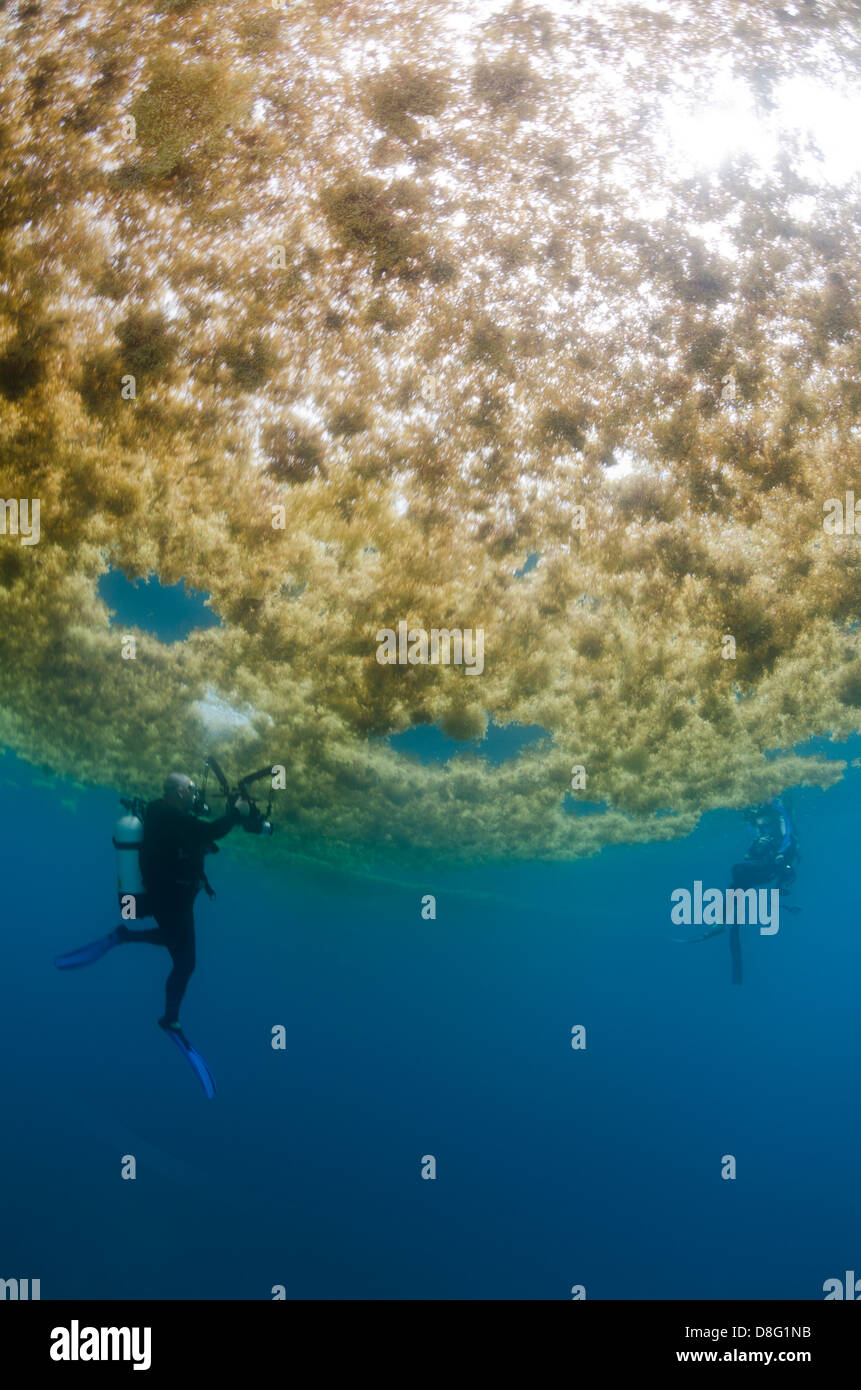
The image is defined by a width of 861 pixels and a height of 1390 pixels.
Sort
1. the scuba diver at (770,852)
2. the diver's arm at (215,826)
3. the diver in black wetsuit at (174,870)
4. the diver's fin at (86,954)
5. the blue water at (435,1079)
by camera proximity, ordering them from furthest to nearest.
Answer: the blue water at (435,1079)
the scuba diver at (770,852)
the diver's fin at (86,954)
the diver in black wetsuit at (174,870)
the diver's arm at (215,826)

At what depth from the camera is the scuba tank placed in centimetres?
588

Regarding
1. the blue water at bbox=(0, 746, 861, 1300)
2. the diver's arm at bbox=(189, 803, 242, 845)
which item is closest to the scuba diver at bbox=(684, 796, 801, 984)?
the blue water at bbox=(0, 746, 861, 1300)

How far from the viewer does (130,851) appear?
5953 mm

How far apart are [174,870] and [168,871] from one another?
6cm

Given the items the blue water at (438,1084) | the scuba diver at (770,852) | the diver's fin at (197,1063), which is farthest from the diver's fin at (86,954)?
the scuba diver at (770,852)

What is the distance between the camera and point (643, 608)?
12.3ft

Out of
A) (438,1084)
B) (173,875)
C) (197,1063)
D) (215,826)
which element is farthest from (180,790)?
(438,1084)

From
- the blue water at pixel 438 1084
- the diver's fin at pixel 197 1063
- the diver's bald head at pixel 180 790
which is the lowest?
the blue water at pixel 438 1084

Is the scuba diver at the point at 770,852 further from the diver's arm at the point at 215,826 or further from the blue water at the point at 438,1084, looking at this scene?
the diver's arm at the point at 215,826

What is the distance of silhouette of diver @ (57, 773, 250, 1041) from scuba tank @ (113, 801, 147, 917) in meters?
0.05

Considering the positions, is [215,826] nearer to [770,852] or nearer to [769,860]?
[769,860]

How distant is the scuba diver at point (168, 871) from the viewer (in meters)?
A: 5.67
